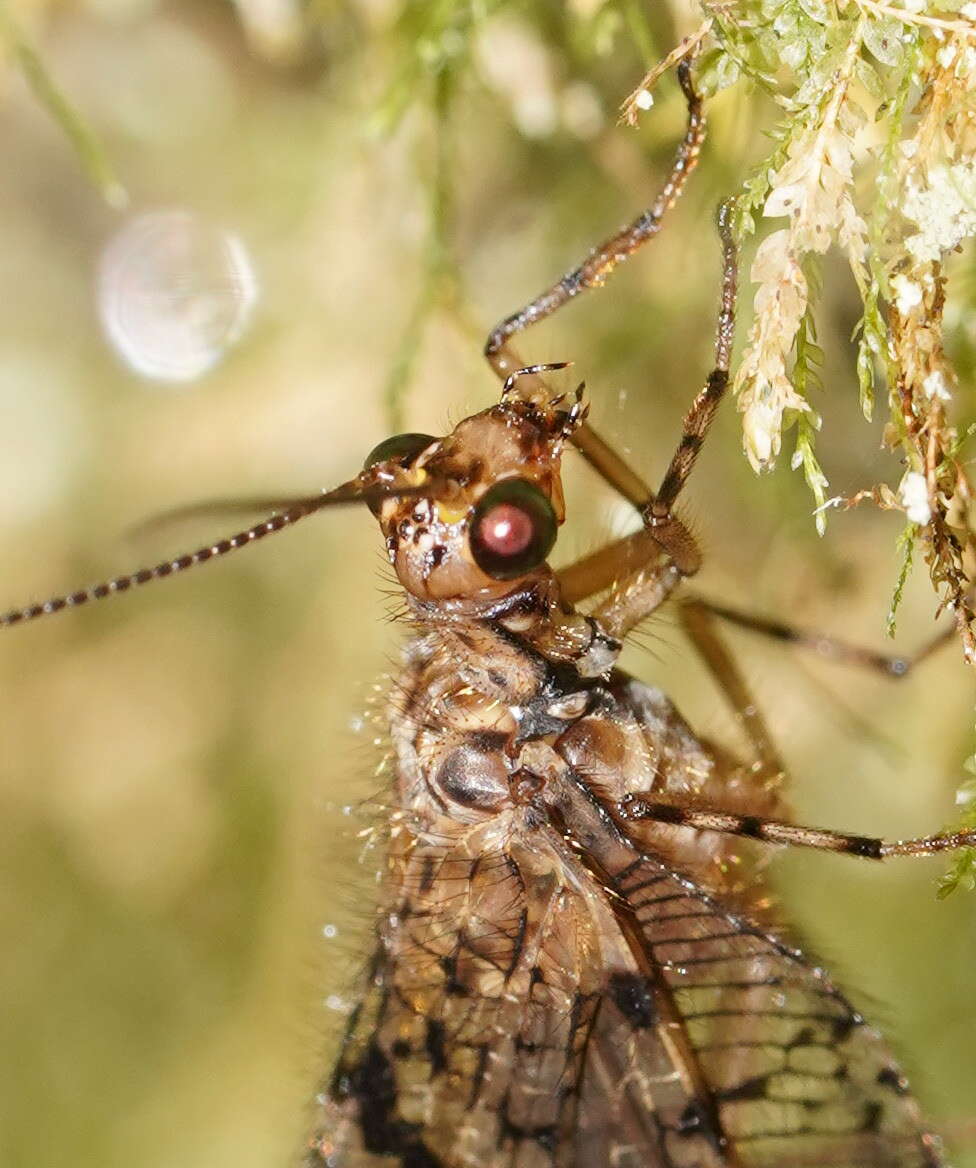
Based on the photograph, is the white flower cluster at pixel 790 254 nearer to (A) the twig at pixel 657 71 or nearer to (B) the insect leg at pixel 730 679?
(A) the twig at pixel 657 71

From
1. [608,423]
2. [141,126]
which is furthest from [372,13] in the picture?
[608,423]

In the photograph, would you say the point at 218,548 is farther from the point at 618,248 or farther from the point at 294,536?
the point at 294,536

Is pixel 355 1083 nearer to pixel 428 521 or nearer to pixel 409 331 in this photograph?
pixel 428 521

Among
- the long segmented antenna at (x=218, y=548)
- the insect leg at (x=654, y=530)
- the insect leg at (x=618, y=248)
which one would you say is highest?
the insect leg at (x=618, y=248)

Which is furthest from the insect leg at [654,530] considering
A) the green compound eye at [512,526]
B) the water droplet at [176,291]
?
the water droplet at [176,291]

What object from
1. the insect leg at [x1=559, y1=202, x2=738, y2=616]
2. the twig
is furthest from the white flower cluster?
the twig

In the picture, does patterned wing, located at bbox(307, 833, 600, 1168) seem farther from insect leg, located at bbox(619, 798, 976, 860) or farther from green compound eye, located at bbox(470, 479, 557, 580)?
green compound eye, located at bbox(470, 479, 557, 580)
